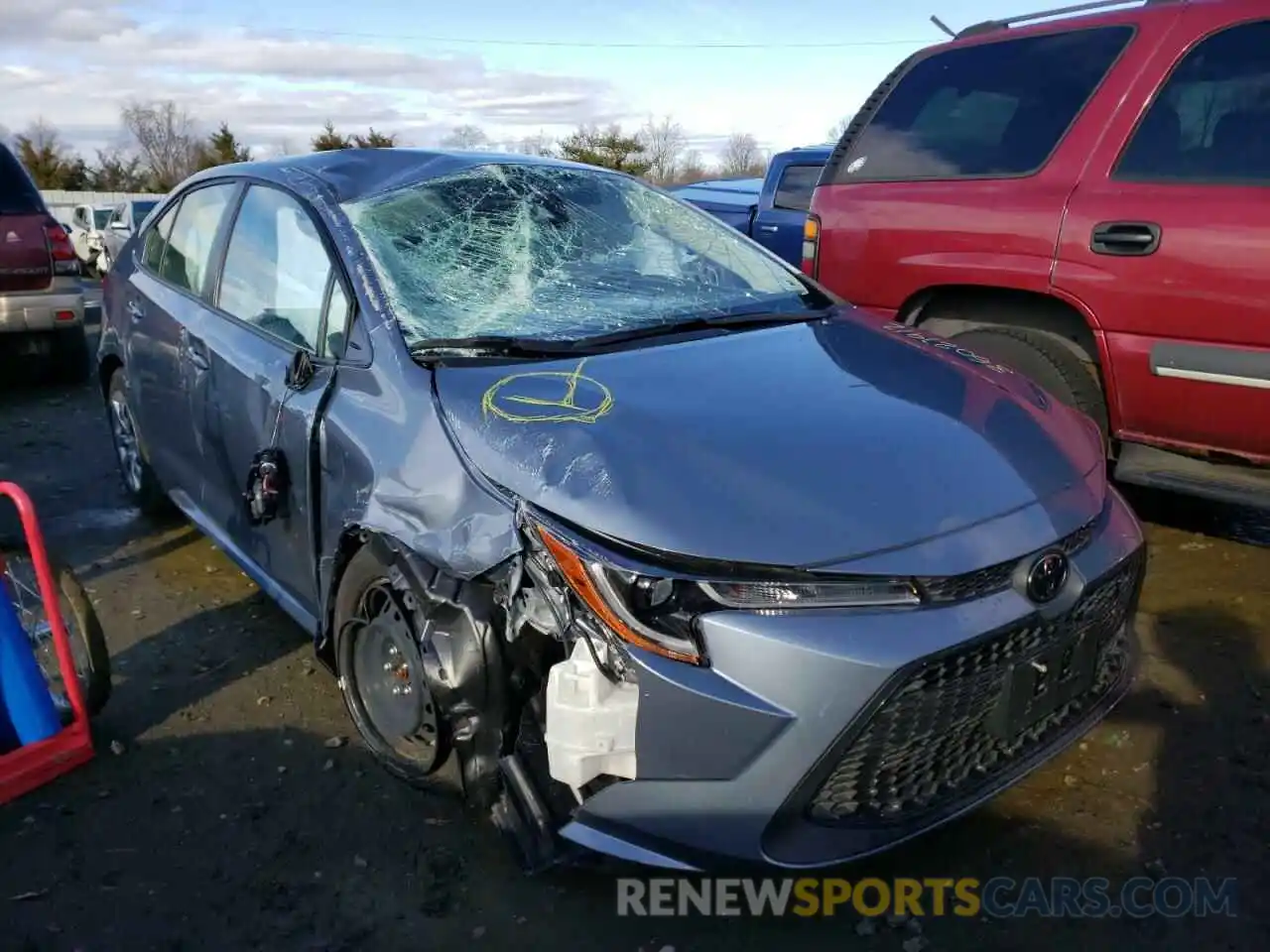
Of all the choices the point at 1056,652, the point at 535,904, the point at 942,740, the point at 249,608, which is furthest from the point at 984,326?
the point at 249,608

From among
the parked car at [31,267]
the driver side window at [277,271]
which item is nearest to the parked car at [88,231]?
the parked car at [31,267]

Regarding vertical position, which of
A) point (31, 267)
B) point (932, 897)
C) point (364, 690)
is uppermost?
point (31, 267)

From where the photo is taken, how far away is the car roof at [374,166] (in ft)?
10.8

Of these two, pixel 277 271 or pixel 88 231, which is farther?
pixel 88 231

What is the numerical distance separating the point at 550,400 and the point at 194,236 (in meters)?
2.27

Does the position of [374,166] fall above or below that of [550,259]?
above

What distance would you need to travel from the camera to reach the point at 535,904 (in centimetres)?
237

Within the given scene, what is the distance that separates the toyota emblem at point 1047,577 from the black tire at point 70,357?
7.49 metres

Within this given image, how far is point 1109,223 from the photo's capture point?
11.7 ft

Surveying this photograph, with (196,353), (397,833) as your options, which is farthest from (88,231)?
(397,833)

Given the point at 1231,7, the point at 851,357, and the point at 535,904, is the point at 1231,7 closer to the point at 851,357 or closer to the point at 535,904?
the point at 851,357

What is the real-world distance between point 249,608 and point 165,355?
1.02m

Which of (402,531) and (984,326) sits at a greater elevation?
(984,326)

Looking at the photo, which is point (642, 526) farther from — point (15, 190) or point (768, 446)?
point (15, 190)
